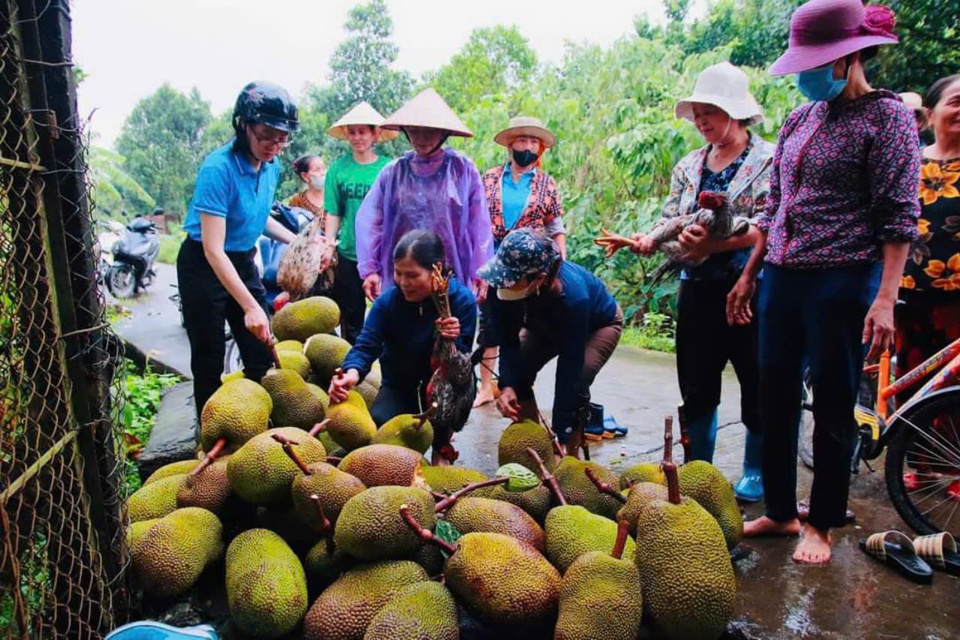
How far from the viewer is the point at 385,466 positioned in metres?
2.41

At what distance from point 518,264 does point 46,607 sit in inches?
74.7

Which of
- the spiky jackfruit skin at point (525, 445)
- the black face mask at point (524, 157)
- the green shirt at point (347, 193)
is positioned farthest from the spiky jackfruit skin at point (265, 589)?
the black face mask at point (524, 157)

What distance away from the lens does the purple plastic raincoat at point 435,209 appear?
3816 millimetres

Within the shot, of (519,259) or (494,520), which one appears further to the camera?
(519,259)

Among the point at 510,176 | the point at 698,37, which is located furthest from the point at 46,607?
the point at 698,37

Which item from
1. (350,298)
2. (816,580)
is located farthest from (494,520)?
(350,298)

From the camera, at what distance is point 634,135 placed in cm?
756

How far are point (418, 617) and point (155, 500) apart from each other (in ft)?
3.87

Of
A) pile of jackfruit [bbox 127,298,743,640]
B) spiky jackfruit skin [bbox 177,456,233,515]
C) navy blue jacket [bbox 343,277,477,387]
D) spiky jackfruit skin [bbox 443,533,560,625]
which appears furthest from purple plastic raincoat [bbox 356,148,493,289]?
spiky jackfruit skin [bbox 443,533,560,625]

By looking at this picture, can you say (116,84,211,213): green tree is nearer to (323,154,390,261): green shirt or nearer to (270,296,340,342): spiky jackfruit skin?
(323,154,390,261): green shirt

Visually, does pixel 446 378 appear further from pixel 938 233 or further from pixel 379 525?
pixel 938 233

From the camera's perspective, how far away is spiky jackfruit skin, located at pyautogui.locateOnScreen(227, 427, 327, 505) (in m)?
2.36

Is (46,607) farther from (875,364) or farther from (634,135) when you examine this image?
(634,135)

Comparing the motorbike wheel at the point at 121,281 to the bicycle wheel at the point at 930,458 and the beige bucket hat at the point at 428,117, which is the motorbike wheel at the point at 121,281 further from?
the bicycle wheel at the point at 930,458
